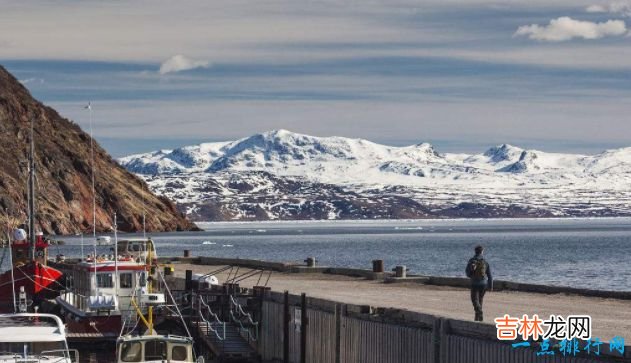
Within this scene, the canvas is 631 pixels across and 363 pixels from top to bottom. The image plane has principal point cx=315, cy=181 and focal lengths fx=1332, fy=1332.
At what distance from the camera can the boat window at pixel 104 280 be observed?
52.7 metres

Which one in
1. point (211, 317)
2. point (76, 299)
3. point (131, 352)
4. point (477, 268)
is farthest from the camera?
point (76, 299)

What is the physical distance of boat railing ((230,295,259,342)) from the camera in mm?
45344

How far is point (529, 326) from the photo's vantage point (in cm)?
2809

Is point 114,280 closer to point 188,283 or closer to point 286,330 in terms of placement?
point 188,283

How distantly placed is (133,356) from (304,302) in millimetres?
7575

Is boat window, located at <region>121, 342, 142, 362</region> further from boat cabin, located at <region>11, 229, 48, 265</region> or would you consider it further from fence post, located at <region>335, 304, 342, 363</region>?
boat cabin, located at <region>11, 229, 48, 265</region>

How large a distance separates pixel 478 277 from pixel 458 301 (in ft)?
36.9

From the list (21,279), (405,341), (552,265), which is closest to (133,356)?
(405,341)

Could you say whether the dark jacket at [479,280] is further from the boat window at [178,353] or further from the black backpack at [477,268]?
the boat window at [178,353]

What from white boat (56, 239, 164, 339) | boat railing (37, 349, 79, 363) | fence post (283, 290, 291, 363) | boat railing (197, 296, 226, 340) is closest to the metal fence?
fence post (283, 290, 291, 363)

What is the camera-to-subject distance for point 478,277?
1378 inches

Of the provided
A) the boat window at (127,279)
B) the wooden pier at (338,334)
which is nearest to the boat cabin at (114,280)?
the boat window at (127,279)

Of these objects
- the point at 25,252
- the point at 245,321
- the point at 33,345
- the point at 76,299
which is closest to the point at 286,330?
the point at 245,321

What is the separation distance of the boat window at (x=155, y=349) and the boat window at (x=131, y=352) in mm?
202
